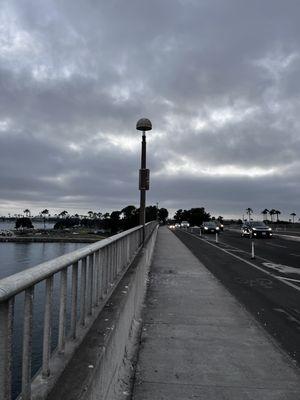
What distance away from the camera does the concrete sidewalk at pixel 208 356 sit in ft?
15.9

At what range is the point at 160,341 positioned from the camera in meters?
6.62

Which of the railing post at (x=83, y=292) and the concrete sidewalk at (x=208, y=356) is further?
the concrete sidewalk at (x=208, y=356)

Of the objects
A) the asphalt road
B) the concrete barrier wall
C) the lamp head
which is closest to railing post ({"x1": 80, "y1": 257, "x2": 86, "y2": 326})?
the concrete barrier wall

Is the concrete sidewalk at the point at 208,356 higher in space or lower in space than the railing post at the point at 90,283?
lower

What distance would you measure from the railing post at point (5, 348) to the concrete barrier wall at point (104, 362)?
632 millimetres

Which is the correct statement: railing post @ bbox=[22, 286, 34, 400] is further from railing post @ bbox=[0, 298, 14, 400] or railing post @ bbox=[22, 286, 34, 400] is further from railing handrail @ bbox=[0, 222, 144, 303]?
railing post @ bbox=[0, 298, 14, 400]

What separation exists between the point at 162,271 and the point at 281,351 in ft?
27.5

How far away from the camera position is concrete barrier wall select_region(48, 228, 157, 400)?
2895 millimetres

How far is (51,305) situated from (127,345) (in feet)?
10.5

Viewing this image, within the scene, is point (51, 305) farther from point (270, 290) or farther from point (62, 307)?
point (270, 290)

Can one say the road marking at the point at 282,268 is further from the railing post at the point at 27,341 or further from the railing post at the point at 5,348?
the railing post at the point at 5,348

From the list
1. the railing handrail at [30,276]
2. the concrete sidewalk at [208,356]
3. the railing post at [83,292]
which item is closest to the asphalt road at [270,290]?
the concrete sidewalk at [208,356]

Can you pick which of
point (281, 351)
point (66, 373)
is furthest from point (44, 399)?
point (281, 351)

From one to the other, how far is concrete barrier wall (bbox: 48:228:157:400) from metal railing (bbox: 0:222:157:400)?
8 cm
